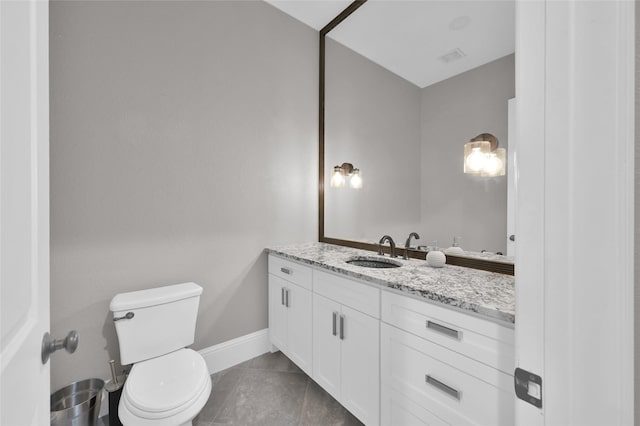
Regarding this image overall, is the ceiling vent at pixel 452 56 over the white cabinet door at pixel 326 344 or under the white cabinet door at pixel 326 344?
over

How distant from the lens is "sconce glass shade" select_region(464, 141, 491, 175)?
56.9 inches

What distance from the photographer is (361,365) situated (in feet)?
4.59

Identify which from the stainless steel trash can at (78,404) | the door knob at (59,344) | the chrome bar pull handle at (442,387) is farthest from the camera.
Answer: the stainless steel trash can at (78,404)

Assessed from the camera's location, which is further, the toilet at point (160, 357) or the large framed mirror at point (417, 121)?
the large framed mirror at point (417, 121)

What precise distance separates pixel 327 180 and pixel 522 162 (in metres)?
2.01

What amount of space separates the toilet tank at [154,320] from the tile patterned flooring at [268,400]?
450 mm

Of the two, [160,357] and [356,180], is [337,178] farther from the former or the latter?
[160,357]

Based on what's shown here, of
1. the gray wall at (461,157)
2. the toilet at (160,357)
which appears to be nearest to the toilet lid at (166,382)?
the toilet at (160,357)

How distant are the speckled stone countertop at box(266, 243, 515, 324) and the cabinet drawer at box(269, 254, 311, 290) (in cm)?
7

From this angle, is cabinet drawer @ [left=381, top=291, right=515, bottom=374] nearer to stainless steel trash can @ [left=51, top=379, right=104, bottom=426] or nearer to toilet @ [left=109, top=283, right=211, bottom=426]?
toilet @ [left=109, top=283, right=211, bottom=426]

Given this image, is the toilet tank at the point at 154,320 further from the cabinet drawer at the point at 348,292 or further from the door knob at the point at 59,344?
the door knob at the point at 59,344

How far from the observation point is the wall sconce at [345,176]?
227 centimetres
